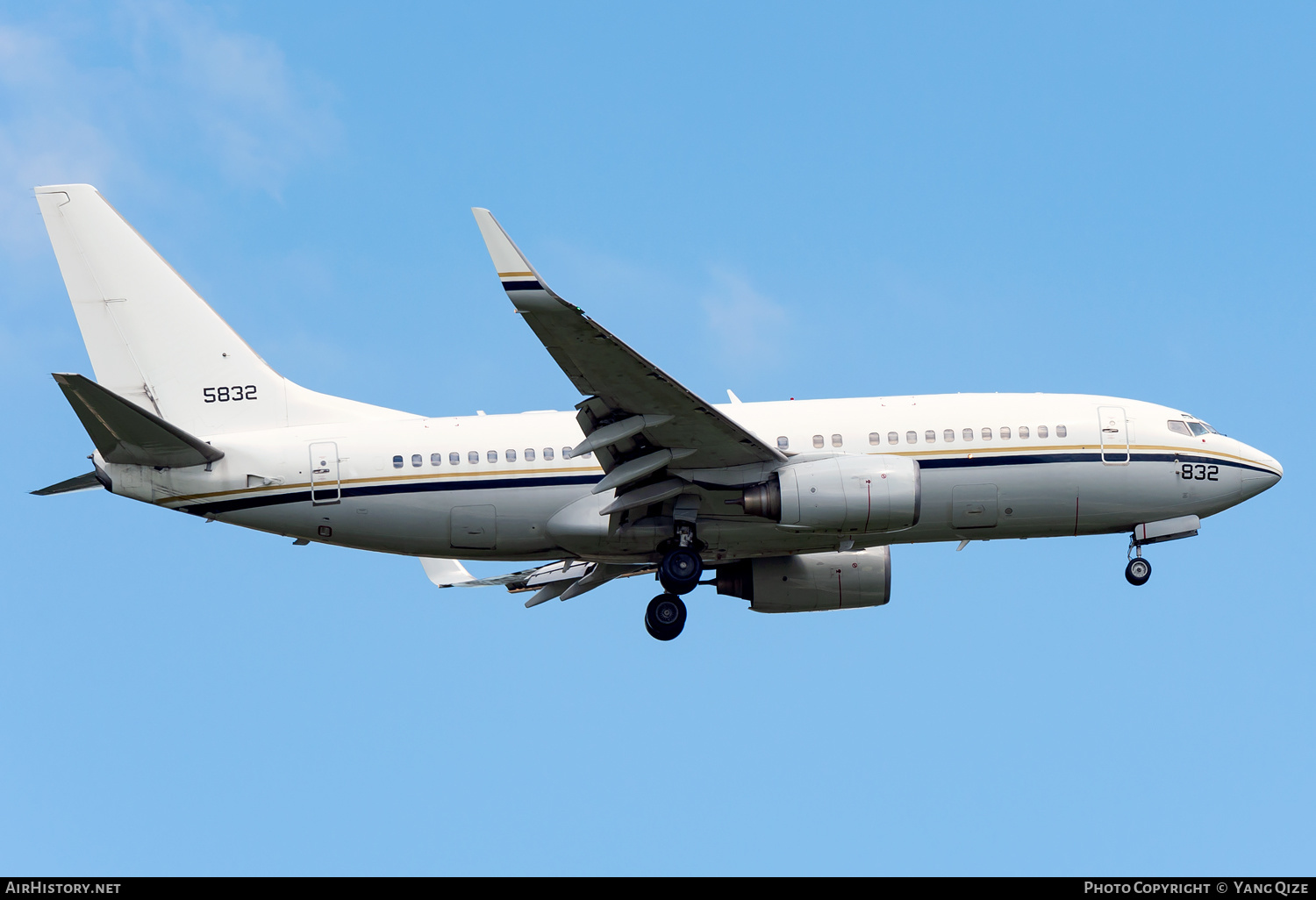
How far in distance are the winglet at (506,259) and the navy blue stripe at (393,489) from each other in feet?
22.6

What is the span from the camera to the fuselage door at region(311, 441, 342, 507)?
3181 cm

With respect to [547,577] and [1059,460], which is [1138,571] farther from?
[547,577]

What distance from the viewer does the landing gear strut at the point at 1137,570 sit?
112 feet

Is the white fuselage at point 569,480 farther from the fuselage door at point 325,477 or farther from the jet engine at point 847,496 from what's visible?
the jet engine at point 847,496

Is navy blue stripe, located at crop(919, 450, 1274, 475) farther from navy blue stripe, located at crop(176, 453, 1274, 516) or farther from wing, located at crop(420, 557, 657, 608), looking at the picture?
wing, located at crop(420, 557, 657, 608)

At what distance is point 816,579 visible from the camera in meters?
35.4

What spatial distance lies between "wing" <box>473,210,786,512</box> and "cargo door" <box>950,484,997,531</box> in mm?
4350

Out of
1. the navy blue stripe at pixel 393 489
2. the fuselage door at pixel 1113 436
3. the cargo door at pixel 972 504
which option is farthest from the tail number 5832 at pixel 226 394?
the fuselage door at pixel 1113 436

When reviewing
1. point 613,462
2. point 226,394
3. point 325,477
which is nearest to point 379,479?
point 325,477
